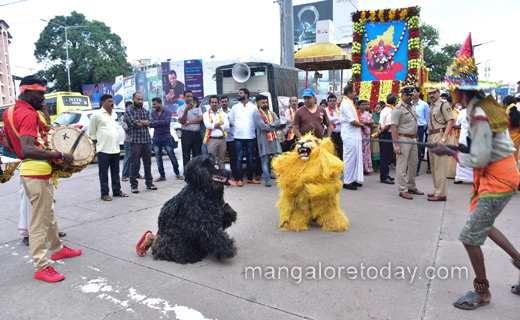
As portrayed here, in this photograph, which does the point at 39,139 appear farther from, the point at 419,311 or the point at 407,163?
the point at 407,163

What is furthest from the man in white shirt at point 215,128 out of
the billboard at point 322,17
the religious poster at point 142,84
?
the religious poster at point 142,84

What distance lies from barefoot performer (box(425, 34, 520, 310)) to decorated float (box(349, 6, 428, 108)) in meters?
8.16

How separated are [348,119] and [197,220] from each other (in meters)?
4.51

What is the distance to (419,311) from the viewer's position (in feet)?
9.07

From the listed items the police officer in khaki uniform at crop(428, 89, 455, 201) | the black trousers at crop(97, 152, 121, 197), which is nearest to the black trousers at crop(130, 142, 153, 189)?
the black trousers at crop(97, 152, 121, 197)

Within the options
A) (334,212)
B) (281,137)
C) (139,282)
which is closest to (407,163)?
(334,212)

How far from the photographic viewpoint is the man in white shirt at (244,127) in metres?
7.64

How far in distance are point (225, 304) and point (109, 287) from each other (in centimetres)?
115

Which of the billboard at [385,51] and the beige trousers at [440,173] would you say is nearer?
the beige trousers at [440,173]

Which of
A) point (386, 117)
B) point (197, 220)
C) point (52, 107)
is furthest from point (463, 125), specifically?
point (52, 107)

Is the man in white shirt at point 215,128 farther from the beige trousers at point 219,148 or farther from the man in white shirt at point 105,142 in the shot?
the man in white shirt at point 105,142

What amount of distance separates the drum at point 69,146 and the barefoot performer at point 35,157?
20cm

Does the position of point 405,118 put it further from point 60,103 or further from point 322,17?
point 322,17

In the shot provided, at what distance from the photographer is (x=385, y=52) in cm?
1080
